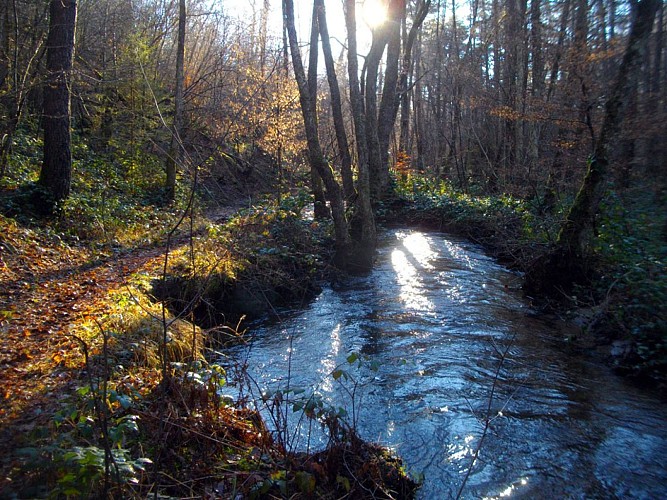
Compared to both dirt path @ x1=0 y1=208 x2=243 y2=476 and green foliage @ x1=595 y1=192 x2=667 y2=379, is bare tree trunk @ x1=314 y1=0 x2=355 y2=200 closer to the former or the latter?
dirt path @ x1=0 y1=208 x2=243 y2=476

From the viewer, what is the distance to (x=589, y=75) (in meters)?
9.33

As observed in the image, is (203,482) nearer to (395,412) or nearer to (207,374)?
(207,374)

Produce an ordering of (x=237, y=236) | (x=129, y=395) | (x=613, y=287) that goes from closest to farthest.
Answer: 1. (x=129, y=395)
2. (x=613, y=287)
3. (x=237, y=236)

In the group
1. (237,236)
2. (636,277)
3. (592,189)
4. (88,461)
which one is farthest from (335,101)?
(88,461)

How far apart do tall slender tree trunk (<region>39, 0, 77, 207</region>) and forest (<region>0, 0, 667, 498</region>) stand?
0.15ft

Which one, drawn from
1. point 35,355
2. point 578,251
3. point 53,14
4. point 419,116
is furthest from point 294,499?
point 419,116

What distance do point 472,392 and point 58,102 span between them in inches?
385

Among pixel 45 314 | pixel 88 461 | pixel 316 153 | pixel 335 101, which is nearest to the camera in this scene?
pixel 88 461

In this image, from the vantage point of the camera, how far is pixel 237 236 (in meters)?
10.2

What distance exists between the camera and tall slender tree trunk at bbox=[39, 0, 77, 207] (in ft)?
31.3

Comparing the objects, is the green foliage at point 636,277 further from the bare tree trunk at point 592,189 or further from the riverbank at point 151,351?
the bare tree trunk at point 592,189

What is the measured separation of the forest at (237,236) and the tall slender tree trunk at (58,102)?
→ 46 mm

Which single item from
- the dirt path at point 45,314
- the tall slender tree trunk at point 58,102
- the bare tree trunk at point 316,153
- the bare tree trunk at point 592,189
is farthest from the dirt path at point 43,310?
the bare tree trunk at point 592,189

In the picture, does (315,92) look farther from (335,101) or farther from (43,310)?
(43,310)
